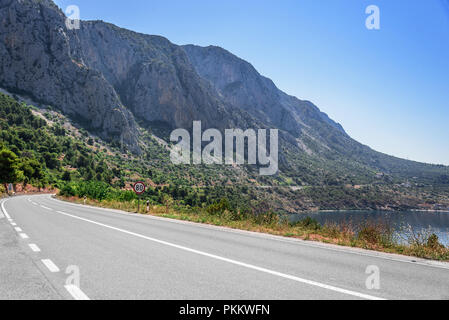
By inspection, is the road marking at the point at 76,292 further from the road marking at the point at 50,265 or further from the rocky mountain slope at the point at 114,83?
the rocky mountain slope at the point at 114,83

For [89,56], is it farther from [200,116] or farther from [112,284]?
[112,284]

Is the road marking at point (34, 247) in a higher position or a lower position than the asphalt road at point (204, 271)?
lower

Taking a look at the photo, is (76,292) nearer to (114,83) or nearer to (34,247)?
(34,247)

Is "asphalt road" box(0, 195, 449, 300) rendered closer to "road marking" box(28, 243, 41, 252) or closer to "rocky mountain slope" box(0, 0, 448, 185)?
"road marking" box(28, 243, 41, 252)

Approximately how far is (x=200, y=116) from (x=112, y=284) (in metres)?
158

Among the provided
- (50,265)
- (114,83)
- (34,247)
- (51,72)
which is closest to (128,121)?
(51,72)

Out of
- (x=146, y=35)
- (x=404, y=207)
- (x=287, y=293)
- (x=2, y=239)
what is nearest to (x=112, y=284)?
(x=287, y=293)

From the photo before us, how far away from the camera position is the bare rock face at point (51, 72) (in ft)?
358

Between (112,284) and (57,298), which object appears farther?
(112,284)

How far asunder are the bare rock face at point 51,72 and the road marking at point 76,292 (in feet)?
375

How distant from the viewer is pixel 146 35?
655 ft

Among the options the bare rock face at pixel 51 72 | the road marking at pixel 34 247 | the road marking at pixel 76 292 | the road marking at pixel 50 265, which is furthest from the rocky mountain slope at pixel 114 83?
the road marking at pixel 76 292

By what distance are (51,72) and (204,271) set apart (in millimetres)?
129242
